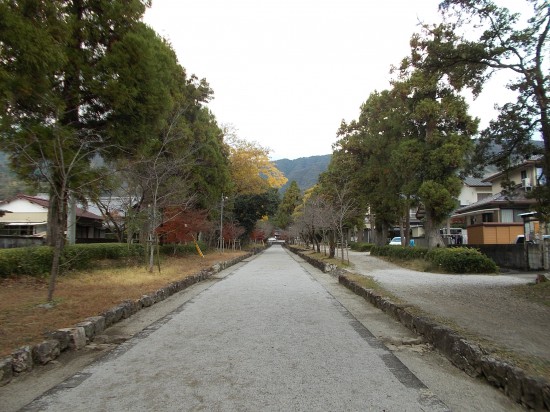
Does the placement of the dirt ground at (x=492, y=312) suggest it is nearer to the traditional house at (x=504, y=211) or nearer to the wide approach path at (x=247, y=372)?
the wide approach path at (x=247, y=372)

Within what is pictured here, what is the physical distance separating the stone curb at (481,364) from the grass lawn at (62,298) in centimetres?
541

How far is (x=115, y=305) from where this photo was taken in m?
8.48

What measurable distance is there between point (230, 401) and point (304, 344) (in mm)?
2402

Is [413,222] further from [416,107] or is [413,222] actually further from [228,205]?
[416,107]

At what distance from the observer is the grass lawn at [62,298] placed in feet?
20.3

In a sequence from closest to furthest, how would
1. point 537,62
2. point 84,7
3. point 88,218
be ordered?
point 537,62 < point 84,7 < point 88,218

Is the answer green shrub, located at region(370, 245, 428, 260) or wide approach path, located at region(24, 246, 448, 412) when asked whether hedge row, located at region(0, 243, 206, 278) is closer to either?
wide approach path, located at region(24, 246, 448, 412)

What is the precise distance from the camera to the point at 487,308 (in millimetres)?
8695

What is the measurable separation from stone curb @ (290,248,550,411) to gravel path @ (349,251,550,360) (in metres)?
0.57

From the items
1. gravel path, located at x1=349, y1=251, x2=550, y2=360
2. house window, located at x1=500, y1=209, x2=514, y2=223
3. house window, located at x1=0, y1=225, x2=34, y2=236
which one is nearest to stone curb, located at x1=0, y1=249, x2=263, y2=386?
gravel path, located at x1=349, y1=251, x2=550, y2=360

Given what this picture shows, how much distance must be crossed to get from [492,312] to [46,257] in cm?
1122

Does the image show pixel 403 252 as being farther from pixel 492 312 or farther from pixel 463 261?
pixel 492 312

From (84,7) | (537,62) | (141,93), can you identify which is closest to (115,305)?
(141,93)

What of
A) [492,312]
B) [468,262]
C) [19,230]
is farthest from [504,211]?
[19,230]
